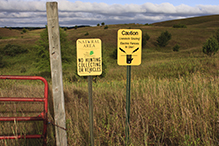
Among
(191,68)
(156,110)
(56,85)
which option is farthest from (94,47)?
(191,68)

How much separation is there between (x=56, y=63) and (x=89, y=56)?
0.54 metres

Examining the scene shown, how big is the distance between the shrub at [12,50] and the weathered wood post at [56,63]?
38.3m

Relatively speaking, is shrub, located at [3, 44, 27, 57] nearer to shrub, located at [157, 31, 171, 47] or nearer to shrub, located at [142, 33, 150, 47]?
shrub, located at [142, 33, 150, 47]

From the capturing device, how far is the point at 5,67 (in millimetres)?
28938

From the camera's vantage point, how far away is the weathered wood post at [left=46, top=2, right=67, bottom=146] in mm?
2152

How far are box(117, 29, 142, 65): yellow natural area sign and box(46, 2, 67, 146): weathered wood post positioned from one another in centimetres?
92

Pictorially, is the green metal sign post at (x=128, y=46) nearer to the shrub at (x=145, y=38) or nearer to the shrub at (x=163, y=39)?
the shrub at (x=145, y=38)

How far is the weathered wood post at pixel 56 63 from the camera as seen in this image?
7.06ft

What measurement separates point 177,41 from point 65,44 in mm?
A: 32878

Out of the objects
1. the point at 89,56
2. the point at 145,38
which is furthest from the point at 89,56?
the point at 145,38

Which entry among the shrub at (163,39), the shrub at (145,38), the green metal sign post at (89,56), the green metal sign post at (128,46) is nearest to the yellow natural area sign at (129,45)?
the green metal sign post at (128,46)

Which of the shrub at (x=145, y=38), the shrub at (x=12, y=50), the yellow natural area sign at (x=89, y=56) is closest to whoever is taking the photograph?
the yellow natural area sign at (x=89, y=56)

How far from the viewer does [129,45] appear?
242 cm

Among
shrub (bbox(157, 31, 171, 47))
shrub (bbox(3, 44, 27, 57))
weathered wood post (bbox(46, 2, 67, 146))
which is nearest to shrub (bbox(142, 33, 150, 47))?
shrub (bbox(157, 31, 171, 47))
